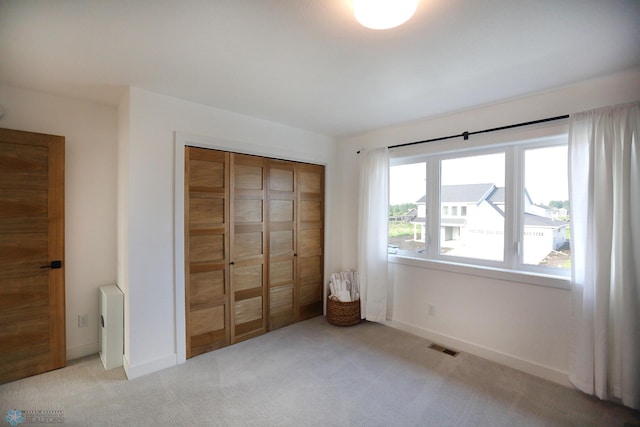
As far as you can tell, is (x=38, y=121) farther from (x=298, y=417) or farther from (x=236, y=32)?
(x=298, y=417)

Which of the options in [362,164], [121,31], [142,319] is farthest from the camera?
[362,164]

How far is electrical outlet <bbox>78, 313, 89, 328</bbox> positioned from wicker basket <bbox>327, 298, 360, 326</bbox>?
2492 mm

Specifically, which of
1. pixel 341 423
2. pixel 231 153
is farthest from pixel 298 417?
pixel 231 153

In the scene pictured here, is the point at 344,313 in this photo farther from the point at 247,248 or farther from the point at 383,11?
the point at 383,11

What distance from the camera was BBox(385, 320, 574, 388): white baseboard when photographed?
2.34 meters

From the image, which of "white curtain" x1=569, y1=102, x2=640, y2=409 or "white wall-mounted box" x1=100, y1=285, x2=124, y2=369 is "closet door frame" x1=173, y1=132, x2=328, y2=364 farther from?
"white curtain" x1=569, y1=102, x2=640, y2=409

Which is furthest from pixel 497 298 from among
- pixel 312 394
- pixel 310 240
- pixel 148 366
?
pixel 148 366

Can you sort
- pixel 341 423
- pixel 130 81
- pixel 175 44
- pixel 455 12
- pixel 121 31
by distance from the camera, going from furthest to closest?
pixel 130 81 < pixel 341 423 < pixel 175 44 < pixel 121 31 < pixel 455 12

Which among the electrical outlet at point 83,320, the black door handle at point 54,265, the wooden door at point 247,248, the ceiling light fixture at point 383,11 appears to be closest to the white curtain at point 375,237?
the wooden door at point 247,248

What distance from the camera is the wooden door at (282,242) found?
10.8 ft

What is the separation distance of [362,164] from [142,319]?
2.79 m

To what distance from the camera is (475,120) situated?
2787 millimetres

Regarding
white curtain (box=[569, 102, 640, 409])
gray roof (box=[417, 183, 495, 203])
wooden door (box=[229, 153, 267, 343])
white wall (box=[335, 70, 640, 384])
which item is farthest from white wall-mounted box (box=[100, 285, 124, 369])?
white curtain (box=[569, 102, 640, 409])

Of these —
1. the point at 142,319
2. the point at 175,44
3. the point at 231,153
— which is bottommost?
the point at 142,319
